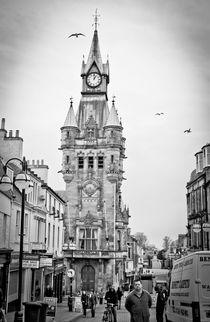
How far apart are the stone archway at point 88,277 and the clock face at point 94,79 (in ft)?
110

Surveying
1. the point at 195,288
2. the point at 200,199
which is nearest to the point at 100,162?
the point at 200,199

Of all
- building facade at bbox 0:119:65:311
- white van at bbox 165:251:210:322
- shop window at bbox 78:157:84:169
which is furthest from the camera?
shop window at bbox 78:157:84:169

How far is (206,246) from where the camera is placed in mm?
37625

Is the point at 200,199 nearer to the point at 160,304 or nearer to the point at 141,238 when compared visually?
the point at 160,304

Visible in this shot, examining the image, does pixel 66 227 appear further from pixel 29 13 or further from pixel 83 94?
pixel 29 13

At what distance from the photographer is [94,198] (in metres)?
67.3

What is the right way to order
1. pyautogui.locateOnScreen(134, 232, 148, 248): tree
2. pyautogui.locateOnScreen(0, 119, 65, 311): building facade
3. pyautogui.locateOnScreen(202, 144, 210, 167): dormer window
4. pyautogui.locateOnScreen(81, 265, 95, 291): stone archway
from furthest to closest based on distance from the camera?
1. pyautogui.locateOnScreen(134, 232, 148, 248): tree
2. pyautogui.locateOnScreen(81, 265, 95, 291): stone archway
3. pyautogui.locateOnScreen(202, 144, 210, 167): dormer window
4. pyautogui.locateOnScreen(0, 119, 65, 311): building facade

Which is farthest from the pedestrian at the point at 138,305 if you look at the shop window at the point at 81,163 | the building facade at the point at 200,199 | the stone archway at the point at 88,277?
the shop window at the point at 81,163

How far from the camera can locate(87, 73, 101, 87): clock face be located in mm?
76938

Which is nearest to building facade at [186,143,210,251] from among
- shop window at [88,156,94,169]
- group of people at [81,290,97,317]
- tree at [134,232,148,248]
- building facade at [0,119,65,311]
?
group of people at [81,290,97,317]

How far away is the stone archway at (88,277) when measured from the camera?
6278cm

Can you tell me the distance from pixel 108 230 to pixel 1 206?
145 feet

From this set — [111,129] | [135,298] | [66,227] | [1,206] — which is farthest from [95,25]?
[135,298]

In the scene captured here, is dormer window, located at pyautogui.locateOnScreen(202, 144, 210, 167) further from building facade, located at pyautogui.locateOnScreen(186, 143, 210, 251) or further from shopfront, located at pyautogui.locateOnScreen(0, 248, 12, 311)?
shopfront, located at pyautogui.locateOnScreen(0, 248, 12, 311)
